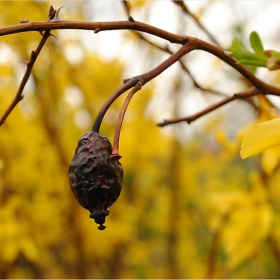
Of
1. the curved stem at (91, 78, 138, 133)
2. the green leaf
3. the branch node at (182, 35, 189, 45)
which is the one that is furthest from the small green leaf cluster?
the curved stem at (91, 78, 138, 133)

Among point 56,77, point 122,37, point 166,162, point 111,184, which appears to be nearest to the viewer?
point 111,184

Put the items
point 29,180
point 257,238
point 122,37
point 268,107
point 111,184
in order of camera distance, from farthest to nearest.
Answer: point 122,37
point 29,180
point 257,238
point 268,107
point 111,184

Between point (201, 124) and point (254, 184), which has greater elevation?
point (201, 124)

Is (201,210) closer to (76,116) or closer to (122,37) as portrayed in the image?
(76,116)

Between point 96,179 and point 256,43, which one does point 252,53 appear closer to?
point 256,43

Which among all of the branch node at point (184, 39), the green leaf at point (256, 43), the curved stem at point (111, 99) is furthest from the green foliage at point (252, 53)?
the curved stem at point (111, 99)

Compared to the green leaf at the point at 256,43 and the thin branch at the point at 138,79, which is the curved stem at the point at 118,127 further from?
the green leaf at the point at 256,43

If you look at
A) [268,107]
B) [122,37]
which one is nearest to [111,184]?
[268,107]

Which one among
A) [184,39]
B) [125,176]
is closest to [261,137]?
[184,39]
